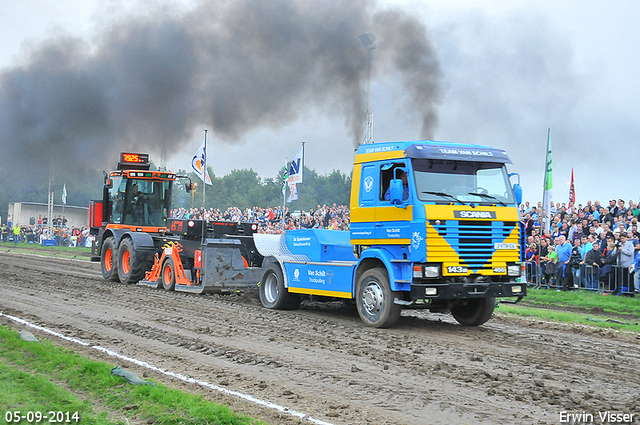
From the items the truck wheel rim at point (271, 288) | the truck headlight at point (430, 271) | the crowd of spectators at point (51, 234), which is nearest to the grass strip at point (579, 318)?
the truck headlight at point (430, 271)

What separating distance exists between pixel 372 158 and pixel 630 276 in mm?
8859

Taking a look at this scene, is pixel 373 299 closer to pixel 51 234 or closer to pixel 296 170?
pixel 296 170

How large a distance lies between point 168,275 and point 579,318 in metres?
10.0

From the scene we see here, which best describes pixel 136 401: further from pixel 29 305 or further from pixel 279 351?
pixel 29 305

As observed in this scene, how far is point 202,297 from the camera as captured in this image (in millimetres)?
14992

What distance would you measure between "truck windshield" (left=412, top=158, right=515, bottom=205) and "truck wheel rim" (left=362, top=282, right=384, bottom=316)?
5.50ft

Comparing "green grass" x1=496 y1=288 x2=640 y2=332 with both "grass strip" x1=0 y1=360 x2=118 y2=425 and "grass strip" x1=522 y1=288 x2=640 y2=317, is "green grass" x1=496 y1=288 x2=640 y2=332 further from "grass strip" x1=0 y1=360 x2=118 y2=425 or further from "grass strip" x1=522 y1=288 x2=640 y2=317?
"grass strip" x1=0 y1=360 x2=118 y2=425

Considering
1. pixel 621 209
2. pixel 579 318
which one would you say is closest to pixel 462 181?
pixel 579 318

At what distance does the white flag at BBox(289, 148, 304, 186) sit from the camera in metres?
23.9

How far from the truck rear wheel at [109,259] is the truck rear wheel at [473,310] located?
1125 cm

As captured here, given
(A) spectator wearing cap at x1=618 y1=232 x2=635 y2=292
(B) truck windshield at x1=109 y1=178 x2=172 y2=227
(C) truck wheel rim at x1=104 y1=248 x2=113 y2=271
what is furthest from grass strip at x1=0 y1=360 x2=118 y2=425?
(A) spectator wearing cap at x1=618 y1=232 x2=635 y2=292

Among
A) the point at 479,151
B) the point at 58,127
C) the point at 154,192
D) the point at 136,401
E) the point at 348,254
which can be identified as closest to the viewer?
the point at 136,401

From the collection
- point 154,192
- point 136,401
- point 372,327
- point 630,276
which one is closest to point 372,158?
point 372,327

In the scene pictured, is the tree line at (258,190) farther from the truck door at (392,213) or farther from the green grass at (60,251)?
the truck door at (392,213)
